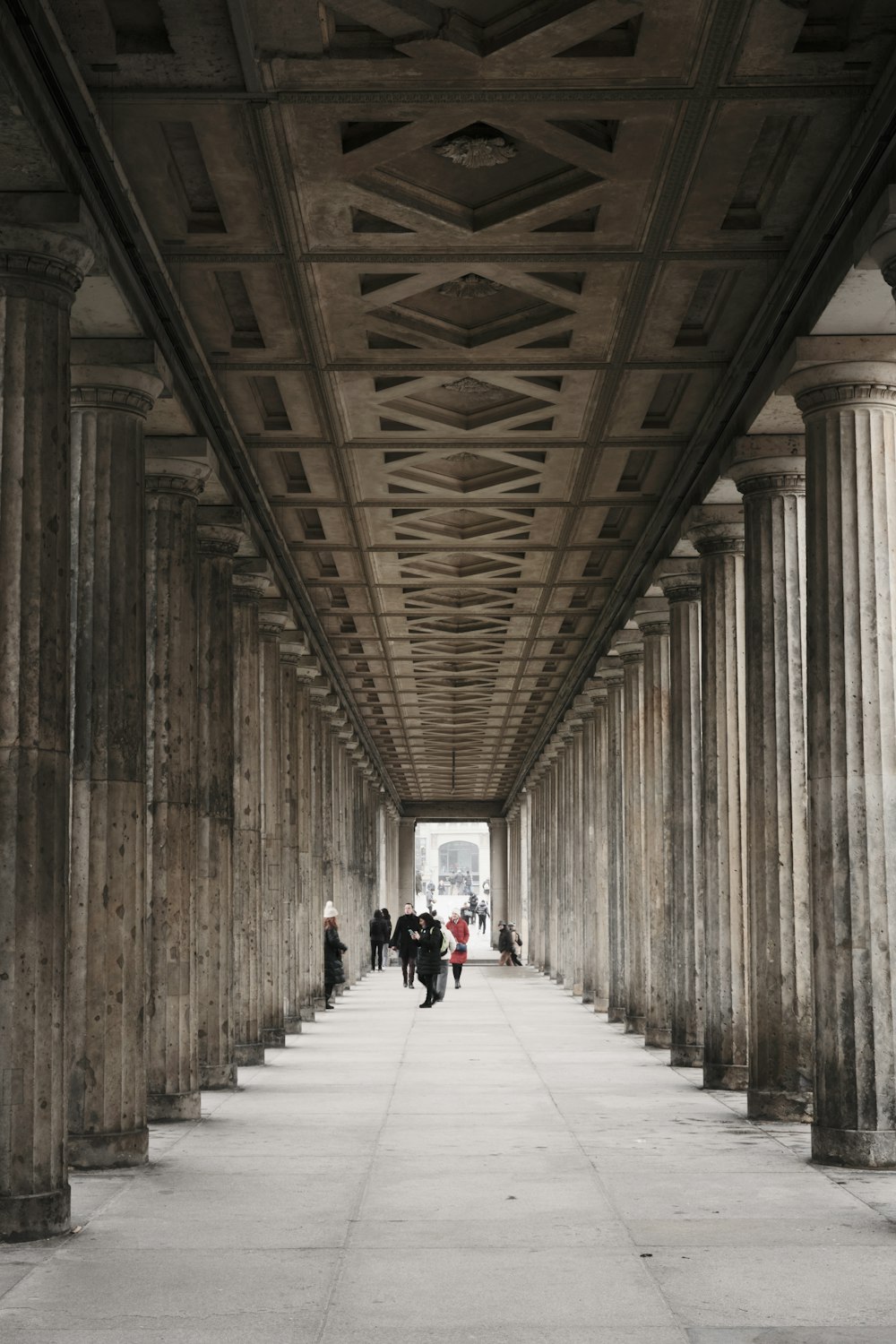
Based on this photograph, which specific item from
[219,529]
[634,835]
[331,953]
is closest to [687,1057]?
[634,835]

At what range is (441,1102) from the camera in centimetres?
1784

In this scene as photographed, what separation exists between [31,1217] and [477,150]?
25.6 feet

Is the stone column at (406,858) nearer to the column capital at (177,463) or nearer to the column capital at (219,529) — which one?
the column capital at (219,529)

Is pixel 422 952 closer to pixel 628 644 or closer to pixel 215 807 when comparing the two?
pixel 628 644

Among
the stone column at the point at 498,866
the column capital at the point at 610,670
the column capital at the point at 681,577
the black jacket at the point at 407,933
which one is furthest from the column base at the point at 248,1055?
the stone column at the point at 498,866

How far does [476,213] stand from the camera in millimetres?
13672

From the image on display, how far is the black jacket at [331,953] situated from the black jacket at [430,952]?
178cm

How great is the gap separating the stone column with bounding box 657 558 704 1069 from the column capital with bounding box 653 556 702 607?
0.01m

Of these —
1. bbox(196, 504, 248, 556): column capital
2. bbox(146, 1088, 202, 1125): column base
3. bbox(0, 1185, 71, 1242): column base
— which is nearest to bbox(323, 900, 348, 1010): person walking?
bbox(196, 504, 248, 556): column capital

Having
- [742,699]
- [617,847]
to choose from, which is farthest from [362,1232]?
[617,847]

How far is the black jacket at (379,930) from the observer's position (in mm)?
54812

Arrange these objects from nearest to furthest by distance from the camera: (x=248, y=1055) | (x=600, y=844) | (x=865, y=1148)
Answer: (x=865, y=1148) < (x=248, y=1055) < (x=600, y=844)

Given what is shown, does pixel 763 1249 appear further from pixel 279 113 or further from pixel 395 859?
pixel 395 859

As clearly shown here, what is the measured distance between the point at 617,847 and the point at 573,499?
10088mm
